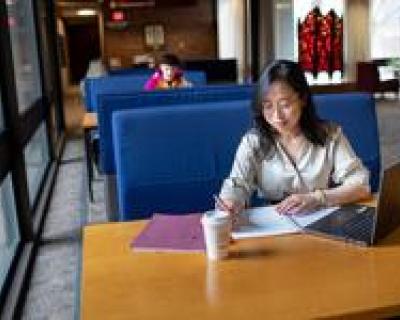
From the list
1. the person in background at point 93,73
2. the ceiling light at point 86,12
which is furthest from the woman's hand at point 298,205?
the ceiling light at point 86,12

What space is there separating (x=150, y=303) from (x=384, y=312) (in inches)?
18.9

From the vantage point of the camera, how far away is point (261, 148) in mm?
2006

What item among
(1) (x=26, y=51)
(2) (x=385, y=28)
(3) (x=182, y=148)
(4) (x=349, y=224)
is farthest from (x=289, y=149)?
(2) (x=385, y=28)

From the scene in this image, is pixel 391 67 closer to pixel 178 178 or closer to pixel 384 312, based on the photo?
pixel 178 178

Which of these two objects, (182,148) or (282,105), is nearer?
(282,105)

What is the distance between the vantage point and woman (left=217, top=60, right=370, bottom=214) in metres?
1.95

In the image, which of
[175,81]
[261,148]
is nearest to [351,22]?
[175,81]

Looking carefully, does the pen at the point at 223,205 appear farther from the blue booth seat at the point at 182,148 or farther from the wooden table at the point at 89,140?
the wooden table at the point at 89,140

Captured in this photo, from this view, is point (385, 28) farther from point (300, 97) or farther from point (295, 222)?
point (295, 222)

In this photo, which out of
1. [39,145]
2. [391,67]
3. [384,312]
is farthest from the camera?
[391,67]

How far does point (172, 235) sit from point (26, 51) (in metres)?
5.08

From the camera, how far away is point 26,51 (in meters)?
6.09

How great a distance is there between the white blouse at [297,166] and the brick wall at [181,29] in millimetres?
11698

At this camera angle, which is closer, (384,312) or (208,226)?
(384,312)
